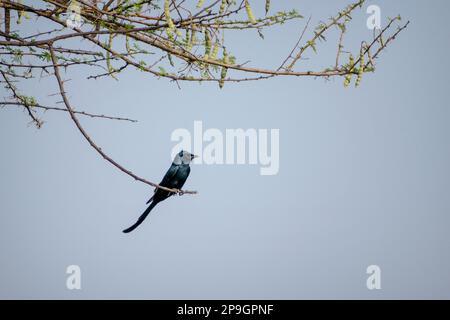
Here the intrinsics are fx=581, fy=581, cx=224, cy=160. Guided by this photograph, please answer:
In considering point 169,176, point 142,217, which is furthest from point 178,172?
point 142,217

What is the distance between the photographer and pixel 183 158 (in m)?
7.46

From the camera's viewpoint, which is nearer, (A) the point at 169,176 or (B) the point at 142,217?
(B) the point at 142,217

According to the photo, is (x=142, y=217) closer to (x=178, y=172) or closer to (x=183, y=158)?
(x=178, y=172)

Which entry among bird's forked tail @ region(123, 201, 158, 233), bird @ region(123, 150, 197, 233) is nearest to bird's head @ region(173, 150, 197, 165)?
bird @ region(123, 150, 197, 233)

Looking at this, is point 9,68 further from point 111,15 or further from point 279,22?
point 279,22

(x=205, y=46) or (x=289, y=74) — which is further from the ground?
(x=205, y=46)

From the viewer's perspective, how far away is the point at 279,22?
279 cm

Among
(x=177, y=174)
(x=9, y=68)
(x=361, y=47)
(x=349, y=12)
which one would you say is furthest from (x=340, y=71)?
→ (x=177, y=174)

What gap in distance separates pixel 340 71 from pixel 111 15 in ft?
3.48

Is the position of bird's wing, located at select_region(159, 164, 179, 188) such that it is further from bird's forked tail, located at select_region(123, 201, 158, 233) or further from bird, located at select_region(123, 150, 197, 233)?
bird's forked tail, located at select_region(123, 201, 158, 233)

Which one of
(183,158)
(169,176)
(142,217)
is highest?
(183,158)

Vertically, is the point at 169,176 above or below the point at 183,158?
below

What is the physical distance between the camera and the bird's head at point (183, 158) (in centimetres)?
744

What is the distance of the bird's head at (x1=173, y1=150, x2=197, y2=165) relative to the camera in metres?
7.44
